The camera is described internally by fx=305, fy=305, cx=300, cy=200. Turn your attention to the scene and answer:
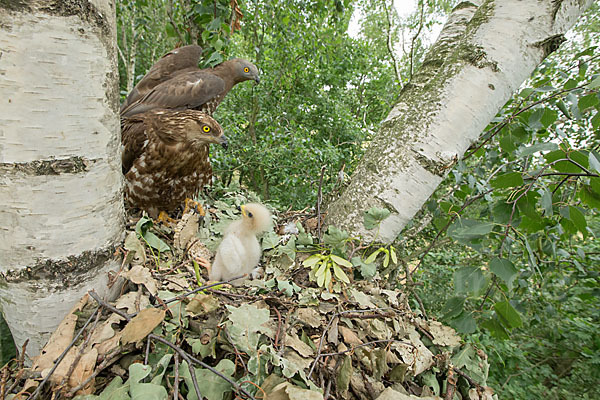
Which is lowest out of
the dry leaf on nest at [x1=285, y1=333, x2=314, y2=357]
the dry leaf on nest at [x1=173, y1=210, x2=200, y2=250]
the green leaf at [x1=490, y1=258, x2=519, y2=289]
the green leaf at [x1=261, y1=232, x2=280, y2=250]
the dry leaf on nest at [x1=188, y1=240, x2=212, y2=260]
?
the dry leaf on nest at [x1=188, y1=240, x2=212, y2=260]

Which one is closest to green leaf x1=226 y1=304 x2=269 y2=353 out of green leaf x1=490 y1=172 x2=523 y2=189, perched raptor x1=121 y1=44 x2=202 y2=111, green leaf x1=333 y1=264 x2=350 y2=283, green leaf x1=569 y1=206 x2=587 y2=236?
green leaf x1=333 y1=264 x2=350 y2=283

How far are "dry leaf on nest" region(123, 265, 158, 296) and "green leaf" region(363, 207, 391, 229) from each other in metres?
0.94

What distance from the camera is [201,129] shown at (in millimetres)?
2016

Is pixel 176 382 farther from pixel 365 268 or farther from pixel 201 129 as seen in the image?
pixel 201 129

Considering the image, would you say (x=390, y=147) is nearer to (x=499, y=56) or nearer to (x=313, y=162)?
(x=499, y=56)

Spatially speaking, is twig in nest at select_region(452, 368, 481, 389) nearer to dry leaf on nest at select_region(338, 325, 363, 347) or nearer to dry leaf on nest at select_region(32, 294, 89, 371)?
dry leaf on nest at select_region(338, 325, 363, 347)

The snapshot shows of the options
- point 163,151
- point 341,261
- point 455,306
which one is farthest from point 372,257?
point 163,151

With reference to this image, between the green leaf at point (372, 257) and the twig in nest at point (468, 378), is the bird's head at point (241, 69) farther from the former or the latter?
the twig in nest at point (468, 378)

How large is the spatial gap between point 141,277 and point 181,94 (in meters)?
1.77

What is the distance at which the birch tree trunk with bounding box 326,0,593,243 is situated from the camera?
4.48ft

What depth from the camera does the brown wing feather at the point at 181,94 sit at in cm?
238

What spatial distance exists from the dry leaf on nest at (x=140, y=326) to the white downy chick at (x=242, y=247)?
0.83 m

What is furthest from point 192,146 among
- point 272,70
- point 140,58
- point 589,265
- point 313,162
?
point 140,58

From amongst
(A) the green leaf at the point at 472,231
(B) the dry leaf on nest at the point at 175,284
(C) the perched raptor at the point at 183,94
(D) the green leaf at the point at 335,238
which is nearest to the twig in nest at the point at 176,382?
(B) the dry leaf on nest at the point at 175,284
